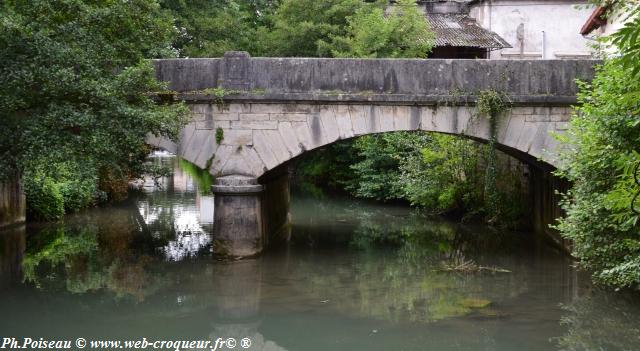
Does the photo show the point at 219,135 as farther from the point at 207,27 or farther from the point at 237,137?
the point at 207,27

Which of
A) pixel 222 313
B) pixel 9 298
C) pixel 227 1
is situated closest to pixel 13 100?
pixel 9 298

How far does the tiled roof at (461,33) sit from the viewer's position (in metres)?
26.8

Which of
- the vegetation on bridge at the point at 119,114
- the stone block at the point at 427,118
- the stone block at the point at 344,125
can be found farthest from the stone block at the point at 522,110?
the stone block at the point at 344,125

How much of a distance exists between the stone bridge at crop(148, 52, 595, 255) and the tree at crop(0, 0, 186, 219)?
1902mm

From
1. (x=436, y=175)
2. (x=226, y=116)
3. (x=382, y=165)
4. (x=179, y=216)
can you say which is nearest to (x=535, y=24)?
(x=382, y=165)

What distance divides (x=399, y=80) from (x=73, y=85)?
561cm

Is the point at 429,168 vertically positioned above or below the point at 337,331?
above

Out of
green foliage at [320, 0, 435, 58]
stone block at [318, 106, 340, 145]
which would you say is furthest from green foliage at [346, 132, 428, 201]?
stone block at [318, 106, 340, 145]

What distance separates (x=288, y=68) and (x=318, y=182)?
58.7 feet

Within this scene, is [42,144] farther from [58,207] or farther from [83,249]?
[58,207]

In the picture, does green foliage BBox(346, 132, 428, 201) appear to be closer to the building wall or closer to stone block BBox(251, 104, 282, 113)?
the building wall

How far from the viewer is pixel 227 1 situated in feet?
81.8

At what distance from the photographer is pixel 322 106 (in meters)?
14.0

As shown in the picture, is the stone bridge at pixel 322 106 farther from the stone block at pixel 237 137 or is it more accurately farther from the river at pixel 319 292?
the river at pixel 319 292
